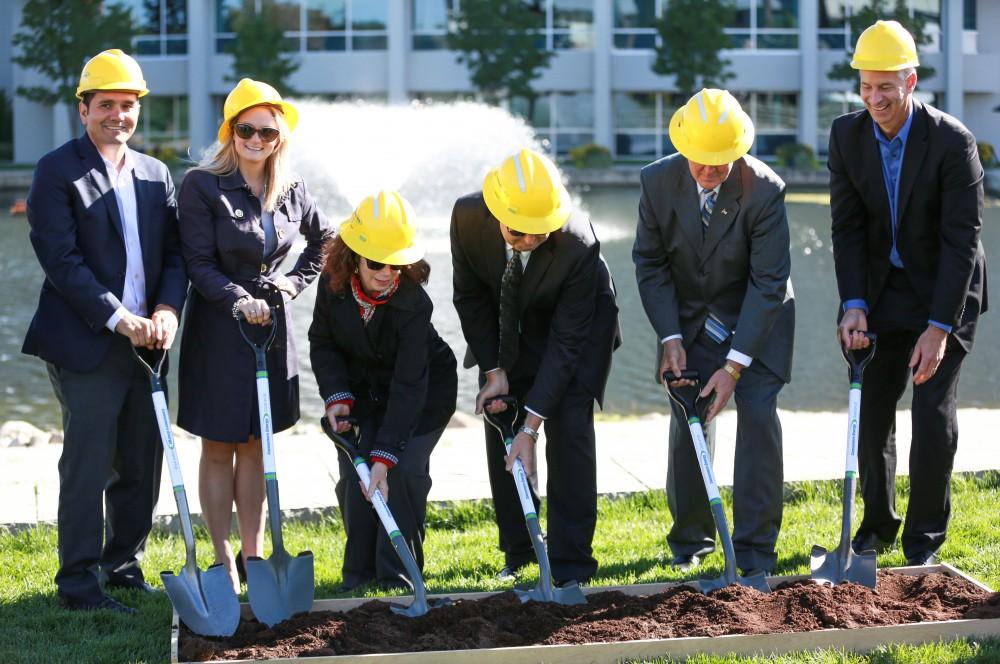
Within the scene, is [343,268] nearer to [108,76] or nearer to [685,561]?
[108,76]

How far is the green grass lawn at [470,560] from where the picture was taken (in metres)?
4.26

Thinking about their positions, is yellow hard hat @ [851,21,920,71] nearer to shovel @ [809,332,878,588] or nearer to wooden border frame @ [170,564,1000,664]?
shovel @ [809,332,878,588]

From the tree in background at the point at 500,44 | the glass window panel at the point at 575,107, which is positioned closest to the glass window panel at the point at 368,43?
the tree in background at the point at 500,44

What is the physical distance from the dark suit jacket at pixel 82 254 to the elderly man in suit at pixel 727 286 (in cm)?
191

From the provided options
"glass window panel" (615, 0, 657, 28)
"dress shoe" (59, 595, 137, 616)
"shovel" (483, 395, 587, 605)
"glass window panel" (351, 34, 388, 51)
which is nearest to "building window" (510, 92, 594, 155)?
"glass window panel" (615, 0, 657, 28)

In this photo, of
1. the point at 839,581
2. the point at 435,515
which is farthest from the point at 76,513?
the point at 839,581

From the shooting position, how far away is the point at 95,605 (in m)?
4.78

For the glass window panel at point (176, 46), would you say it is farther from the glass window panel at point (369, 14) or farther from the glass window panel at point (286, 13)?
the glass window panel at point (369, 14)

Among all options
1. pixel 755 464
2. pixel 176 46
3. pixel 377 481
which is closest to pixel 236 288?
pixel 377 481

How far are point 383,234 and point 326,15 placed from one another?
34.7m

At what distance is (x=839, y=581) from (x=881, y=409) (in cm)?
102

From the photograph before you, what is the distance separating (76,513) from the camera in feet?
15.7

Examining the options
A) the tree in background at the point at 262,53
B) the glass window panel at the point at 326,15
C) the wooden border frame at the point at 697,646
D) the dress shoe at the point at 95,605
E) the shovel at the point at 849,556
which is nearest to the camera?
the wooden border frame at the point at 697,646

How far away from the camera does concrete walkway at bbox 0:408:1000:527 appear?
20.4ft
